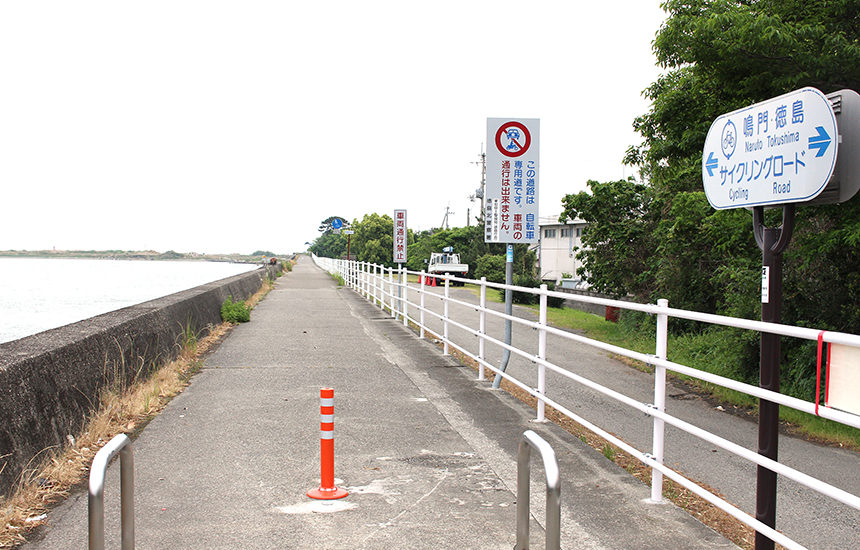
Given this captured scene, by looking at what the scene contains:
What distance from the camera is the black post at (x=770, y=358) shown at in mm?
3545

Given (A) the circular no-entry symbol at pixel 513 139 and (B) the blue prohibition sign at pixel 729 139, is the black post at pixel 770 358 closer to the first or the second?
(B) the blue prohibition sign at pixel 729 139

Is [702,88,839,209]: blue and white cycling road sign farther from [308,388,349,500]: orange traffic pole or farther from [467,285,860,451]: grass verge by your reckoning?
[467,285,860,451]: grass verge

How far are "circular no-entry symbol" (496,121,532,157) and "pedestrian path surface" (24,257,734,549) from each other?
2.91 metres

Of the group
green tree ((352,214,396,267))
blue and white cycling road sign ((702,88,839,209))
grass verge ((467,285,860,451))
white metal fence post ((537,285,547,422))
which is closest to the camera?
blue and white cycling road sign ((702,88,839,209))

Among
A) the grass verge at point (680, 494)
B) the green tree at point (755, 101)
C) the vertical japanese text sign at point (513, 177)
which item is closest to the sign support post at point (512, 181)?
the vertical japanese text sign at point (513, 177)

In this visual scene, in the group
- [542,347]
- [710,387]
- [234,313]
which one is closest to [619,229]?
[710,387]

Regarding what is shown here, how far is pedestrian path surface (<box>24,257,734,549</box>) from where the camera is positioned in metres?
4.16

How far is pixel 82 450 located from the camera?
18.6 ft

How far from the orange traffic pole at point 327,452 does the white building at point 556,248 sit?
47.4 meters

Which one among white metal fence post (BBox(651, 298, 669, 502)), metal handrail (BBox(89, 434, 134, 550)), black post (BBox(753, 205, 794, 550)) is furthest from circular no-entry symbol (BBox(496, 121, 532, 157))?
metal handrail (BBox(89, 434, 134, 550))

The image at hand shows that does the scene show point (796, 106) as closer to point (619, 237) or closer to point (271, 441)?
point (271, 441)

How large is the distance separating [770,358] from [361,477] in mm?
2919

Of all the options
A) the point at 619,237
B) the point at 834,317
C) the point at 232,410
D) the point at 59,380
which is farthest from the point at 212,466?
the point at 619,237

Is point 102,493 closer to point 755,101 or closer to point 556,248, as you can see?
point 755,101
